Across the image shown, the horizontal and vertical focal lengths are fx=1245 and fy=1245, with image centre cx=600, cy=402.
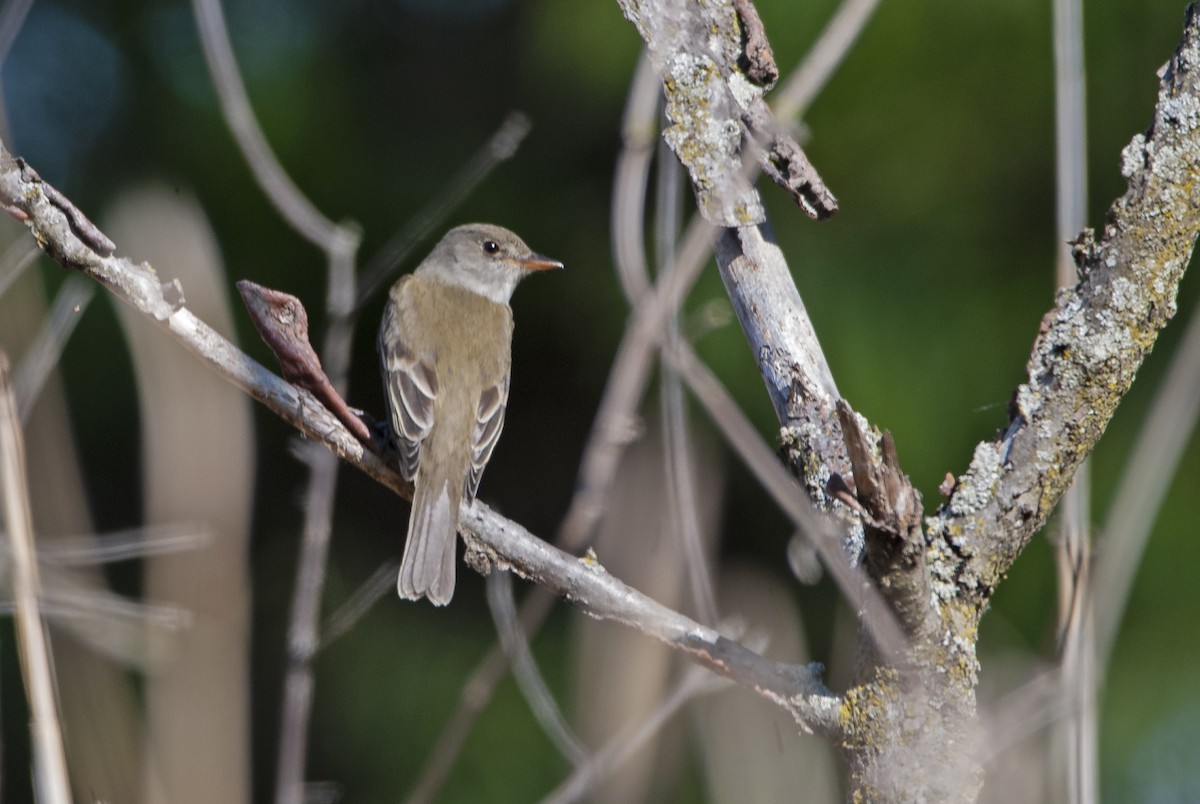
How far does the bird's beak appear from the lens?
4.51 meters

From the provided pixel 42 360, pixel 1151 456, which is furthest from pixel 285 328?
pixel 1151 456

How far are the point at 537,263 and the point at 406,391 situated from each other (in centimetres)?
102

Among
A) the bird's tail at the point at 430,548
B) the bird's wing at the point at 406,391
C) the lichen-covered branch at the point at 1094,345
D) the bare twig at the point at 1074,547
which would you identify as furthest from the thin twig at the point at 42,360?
the bare twig at the point at 1074,547

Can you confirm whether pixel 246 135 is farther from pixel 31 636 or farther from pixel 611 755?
pixel 611 755

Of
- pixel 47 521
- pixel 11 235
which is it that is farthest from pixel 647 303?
pixel 47 521

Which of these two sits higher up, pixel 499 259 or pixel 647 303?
pixel 499 259

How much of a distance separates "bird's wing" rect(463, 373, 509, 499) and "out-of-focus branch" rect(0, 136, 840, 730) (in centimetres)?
109

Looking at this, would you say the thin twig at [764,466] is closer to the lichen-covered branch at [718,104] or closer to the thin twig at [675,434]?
the thin twig at [675,434]

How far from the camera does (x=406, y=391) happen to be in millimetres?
3766

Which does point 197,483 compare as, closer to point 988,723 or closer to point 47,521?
point 988,723

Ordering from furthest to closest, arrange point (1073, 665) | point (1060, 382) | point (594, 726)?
point (594, 726) < point (1060, 382) < point (1073, 665)

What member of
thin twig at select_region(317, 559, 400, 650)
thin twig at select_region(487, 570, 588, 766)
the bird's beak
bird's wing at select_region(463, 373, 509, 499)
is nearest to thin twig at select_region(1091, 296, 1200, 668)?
thin twig at select_region(487, 570, 588, 766)

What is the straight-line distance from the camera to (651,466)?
3455 mm

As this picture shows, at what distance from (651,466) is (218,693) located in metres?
1.34
